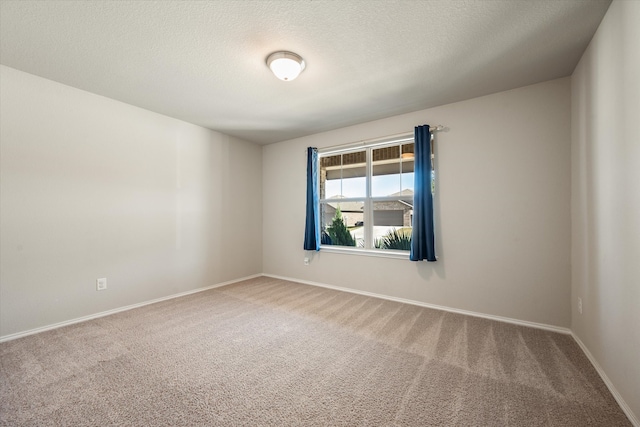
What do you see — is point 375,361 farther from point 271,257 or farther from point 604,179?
point 271,257

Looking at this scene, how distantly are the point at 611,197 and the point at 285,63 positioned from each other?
2.52m

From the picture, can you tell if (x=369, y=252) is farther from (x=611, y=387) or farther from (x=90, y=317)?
(x=90, y=317)

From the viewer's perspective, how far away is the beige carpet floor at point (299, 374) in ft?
4.59

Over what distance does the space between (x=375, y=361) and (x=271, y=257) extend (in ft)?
10.1

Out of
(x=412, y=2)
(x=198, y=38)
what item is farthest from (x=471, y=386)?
(x=198, y=38)

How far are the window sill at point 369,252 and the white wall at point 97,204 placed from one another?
173 cm

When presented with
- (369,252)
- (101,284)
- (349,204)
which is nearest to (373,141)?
(349,204)

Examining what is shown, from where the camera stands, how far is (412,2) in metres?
1.61

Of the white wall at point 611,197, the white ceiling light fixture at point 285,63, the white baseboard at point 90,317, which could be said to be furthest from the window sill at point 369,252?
the white ceiling light fixture at point 285,63

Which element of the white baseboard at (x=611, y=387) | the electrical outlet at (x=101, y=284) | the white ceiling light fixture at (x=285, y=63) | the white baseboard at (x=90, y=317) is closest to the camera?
the white baseboard at (x=611, y=387)

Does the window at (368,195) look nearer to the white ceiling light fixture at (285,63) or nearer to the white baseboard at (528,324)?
the white baseboard at (528,324)

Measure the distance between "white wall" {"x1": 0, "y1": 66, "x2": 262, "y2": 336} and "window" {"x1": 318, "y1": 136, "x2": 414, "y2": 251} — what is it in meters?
1.72

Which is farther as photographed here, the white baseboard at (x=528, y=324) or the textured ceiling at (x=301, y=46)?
the textured ceiling at (x=301, y=46)

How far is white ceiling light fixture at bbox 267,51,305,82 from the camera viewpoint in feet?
6.82
